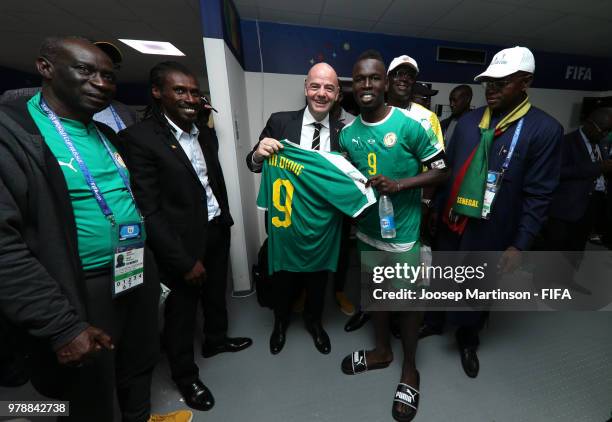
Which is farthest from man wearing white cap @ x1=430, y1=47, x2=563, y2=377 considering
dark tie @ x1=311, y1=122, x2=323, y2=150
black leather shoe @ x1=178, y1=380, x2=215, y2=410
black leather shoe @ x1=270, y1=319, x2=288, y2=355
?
black leather shoe @ x1=178, y1=380, x2=215, y2=410

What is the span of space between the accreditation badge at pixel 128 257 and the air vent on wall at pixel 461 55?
4.23 metres

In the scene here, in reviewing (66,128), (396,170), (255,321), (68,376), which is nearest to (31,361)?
(68,376)

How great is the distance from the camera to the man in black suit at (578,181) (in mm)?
2244

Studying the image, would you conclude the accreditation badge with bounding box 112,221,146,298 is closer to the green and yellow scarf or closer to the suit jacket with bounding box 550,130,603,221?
the green and yellow scarf

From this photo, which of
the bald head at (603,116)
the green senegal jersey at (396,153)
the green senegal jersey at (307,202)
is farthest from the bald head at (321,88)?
the bald head at (603,116)

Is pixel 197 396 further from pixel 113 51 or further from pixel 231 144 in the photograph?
pixel 113 51

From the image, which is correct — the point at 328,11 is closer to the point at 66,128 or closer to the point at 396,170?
the point at 396,170

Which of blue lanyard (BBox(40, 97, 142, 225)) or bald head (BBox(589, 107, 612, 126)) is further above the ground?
bald head (BBox(589, 107, 612, 126))

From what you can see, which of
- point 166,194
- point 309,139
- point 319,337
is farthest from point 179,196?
point 319,337

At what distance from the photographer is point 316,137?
5.56 feet

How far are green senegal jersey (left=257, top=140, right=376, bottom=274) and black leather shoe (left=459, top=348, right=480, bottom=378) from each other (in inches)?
42.2

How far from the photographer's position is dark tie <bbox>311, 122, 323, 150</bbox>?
1.68m

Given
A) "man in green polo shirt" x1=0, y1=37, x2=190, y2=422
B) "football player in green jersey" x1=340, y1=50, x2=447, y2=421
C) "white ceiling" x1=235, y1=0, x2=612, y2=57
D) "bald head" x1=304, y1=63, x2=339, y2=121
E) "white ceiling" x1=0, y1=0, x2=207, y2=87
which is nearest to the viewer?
"man in green polo shirt" x1=0, y1=37, x2=190, y2=422

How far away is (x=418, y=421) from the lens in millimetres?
1416
